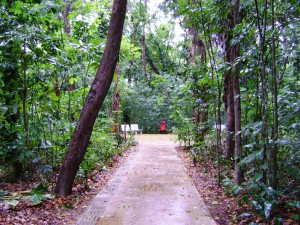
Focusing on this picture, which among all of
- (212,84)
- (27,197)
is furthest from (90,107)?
(212,84)

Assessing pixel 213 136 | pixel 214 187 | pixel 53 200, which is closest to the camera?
pixel 53 200

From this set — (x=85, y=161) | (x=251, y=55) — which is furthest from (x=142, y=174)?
(x=251, y=55)

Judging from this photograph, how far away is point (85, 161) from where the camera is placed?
6.73m

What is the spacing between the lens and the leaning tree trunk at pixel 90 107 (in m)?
5.59

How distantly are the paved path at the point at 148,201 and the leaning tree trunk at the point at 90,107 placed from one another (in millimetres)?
705

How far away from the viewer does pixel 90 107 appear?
562 cm

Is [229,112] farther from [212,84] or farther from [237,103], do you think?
[237,103]

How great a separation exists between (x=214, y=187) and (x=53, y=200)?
3303 mm

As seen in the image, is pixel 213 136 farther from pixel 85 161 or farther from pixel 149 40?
pixel 149 40

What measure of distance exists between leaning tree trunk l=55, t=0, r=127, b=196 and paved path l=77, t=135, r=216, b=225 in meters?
0.70

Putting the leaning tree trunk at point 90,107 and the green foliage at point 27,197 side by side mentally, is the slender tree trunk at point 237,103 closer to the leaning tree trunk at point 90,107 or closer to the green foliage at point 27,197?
the leaning tree trunk at point 90,107

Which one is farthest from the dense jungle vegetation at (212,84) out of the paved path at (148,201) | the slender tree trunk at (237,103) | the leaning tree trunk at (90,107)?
the paved path at (148,201)

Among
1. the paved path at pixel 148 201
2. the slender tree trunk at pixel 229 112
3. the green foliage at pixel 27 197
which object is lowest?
the paved path at pixel 148 201

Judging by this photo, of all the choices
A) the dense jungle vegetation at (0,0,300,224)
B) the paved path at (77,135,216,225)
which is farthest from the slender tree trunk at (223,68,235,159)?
the paved path at (77,135,216,225)
